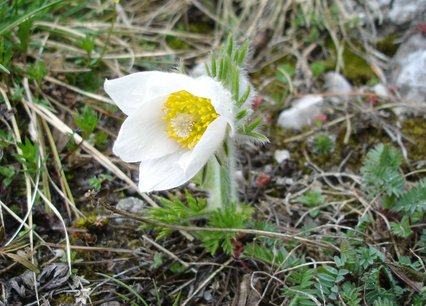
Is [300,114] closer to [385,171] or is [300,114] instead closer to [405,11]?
[385,171]

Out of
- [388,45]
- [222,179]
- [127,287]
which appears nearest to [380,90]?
[388,45]

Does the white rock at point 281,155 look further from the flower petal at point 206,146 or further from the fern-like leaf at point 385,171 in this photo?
the flower petal at point 206,146

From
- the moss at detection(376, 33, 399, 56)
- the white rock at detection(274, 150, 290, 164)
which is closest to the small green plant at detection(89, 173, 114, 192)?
the white rock at detection(274, 150, 290, 164)

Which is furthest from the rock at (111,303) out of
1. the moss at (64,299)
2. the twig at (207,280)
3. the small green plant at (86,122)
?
the small green plant at (86,122)

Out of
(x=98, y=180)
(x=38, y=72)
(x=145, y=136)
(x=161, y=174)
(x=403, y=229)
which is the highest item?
(x=38, y=72)

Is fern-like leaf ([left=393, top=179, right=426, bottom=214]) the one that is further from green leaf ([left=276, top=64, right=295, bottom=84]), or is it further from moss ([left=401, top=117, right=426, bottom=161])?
green leaf ([left=276, top=64, right=295, bottom=84])

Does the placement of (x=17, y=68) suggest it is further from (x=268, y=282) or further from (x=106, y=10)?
(x=268, y=282)
